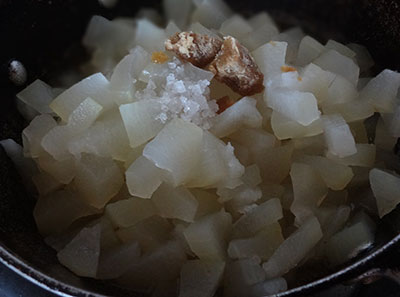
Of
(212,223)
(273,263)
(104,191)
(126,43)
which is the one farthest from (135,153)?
(126,43)

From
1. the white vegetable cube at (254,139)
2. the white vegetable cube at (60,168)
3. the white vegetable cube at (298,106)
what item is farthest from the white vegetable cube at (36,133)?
the white vegetable cube at (298,106)

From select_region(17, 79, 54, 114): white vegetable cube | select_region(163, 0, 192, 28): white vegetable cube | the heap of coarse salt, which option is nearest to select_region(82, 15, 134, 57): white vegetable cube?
select_region(163, 0, 192, 28): white vegetable cube

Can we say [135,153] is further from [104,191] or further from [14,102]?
[14,102]

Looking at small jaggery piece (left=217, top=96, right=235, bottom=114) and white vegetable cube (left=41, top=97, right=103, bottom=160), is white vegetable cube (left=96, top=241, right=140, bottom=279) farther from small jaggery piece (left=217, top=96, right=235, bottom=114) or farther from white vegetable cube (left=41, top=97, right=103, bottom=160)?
small jaggery piece (left=217, top=96, right=235, bottom=114)

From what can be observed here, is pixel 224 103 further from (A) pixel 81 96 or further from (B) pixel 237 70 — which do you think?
(A) pixel 81 96

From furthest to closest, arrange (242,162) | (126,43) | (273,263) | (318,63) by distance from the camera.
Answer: (126,43)
(318,63)
(242,162)
(273,263)

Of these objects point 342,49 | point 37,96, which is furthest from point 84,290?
point 342,49
